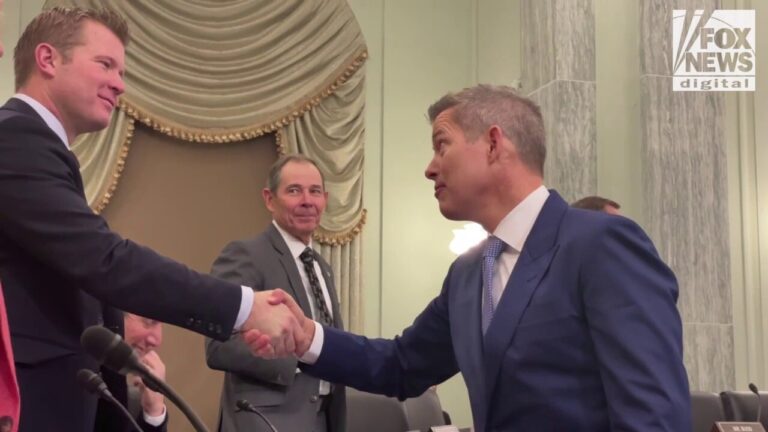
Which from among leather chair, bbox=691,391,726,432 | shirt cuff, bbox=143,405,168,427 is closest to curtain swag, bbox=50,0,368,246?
leather chair, bbox=691,391,726,432

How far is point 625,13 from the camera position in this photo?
6.60m

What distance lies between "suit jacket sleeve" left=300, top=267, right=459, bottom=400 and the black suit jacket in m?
0.55

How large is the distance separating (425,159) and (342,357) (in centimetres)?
522

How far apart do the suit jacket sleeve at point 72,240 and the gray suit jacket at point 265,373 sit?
43.0 inches

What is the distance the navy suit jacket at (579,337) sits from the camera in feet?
7.48

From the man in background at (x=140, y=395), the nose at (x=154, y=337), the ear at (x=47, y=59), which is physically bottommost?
the man in background at (x=140, y=395)

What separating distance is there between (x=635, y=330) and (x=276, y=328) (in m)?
0.98

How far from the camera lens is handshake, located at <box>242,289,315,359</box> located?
2.79 m

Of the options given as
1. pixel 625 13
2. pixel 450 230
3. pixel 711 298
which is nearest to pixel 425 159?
pixel 450 230

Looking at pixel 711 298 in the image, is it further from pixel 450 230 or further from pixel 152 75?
pixel 152 75

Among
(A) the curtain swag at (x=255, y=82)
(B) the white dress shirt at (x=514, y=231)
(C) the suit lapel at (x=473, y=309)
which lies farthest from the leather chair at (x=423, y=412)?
(A) the curtain swag at (x=255, y=82)

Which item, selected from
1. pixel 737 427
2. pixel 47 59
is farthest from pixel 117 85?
pixel 737 427

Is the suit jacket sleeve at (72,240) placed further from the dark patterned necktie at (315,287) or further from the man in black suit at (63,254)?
the dark patterned necktie at (315,287)

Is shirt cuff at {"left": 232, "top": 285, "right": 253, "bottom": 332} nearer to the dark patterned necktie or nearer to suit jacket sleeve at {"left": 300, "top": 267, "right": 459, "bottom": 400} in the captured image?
suit jacket sleeve at {"left": 300, "top": 267, "right": 459, "bottom": 400}
